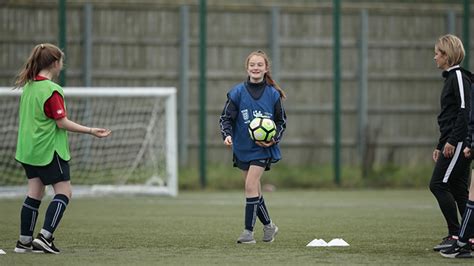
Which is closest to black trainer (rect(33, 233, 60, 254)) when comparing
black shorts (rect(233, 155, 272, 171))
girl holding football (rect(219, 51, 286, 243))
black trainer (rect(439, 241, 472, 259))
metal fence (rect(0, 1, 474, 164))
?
girl holding football (rect(219, 51, 286, 243))

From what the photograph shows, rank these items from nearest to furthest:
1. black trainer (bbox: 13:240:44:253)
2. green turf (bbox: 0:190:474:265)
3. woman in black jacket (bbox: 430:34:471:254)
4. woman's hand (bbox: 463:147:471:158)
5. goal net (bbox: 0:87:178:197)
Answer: green turf (bbox: 0:190:474:265) < woman's hand (bbox: 463:147:471:158) < black trainer (bbox: 13:240:44:253) < woman in black jacket (bbox: 430:34:471:254) < goal net (bbox: 0:87:178:197)

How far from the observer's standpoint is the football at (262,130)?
9.20 m

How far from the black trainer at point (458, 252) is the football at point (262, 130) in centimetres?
191

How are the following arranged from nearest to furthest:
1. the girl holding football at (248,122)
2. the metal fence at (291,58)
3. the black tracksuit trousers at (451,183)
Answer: the black tracksuit trousers at (451,183)
the girl holding football at (248,122)
the metal fence at (291,58)

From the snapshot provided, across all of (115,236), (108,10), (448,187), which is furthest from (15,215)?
(108,10)

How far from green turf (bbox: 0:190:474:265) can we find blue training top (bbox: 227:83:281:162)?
770 mm

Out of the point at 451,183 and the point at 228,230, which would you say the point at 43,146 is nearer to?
the point at 228,230

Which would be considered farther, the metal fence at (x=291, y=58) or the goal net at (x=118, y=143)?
the metal fence at (x=291, y=58)

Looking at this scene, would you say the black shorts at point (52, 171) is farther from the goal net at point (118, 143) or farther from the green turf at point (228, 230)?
the goal net at point (118, 143)

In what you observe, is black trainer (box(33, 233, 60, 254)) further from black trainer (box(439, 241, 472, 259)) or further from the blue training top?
black trainer (box(439, 241, 472, 259))

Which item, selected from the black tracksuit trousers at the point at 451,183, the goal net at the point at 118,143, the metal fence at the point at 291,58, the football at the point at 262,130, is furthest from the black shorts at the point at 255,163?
the metal fence at the point at 291,58

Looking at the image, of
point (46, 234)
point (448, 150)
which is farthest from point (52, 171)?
point (448, 150)

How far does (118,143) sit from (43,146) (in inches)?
341

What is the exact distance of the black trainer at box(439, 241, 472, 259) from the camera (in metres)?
8.08
